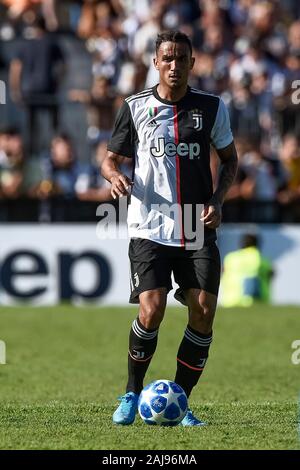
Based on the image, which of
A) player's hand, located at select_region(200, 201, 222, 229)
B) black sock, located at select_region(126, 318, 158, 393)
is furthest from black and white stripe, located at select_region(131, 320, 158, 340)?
player's hand, located at select_region(200, 201, 222, 229)

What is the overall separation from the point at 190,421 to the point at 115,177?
164 centimetres

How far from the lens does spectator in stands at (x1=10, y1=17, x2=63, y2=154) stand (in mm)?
18000

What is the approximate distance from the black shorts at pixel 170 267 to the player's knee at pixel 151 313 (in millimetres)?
109

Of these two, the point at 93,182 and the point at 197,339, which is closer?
the point at 197,339

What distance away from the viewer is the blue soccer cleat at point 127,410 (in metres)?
7.24

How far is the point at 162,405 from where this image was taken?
7137mm

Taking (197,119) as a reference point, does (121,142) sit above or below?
below

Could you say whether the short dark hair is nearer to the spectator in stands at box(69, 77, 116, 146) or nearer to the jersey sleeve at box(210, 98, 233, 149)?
the jersey sleeve at box(210, 98, 233, 149)

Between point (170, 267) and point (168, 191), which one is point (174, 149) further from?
point (170, 267)

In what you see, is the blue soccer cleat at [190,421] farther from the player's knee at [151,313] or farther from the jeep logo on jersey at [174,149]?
the jeep logo on jersey at [174,149]

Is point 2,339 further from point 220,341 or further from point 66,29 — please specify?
point 66,29

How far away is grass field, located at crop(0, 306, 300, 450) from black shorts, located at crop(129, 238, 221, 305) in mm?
890

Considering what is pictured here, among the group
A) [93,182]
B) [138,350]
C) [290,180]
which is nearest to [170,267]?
[138,350]

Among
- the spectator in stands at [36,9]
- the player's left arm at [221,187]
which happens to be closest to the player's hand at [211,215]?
the player's left arm at [221,187]
